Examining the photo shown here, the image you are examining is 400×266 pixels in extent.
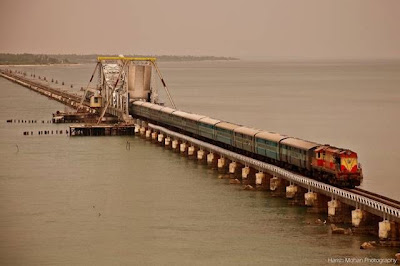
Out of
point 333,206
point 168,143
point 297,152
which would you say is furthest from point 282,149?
point 168,143

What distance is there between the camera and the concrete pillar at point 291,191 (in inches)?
2862

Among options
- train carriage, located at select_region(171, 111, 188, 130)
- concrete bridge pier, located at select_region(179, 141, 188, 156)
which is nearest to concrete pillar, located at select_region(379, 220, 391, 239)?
concrete bridge pier, located at select_region(179, 141, 188, 156)

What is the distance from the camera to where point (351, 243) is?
58.9m

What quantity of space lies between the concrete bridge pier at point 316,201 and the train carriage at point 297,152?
4539 millimetres

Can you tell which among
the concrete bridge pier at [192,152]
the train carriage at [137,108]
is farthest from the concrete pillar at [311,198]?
the train carriage at [137,108]

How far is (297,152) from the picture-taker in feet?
249

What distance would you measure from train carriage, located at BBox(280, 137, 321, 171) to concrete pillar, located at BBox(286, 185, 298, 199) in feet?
6.56

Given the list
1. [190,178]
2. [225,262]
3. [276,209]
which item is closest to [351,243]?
[225,262]

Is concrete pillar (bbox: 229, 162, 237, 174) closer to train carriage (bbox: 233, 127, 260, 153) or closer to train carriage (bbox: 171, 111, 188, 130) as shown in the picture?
train carriage (bbox: 233, 127, 260, 153)

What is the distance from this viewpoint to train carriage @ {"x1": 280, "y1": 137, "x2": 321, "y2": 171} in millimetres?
73188

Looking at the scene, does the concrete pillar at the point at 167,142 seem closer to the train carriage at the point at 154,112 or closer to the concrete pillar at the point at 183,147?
the concrete pillar at the point at 183,147

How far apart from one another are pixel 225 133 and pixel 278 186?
2169 centimetres

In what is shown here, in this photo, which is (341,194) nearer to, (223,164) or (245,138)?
(245,138)

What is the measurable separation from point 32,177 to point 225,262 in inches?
1604
